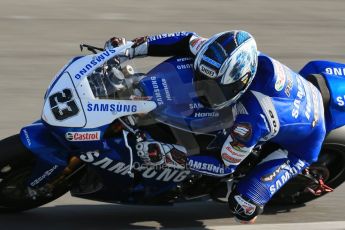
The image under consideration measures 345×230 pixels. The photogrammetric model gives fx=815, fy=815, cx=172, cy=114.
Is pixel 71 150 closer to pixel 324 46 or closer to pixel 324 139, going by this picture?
pixel 324 139

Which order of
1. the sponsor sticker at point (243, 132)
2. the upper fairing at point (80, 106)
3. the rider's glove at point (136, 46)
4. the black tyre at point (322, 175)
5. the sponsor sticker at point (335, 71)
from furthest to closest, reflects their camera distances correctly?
the sponsor sticker at point (335, 71), the black tyre at point (322, 175), the rider's glove at point (136, 46), the sponsor sticker at point (243, 132), the upper fairing at point (80, 106)

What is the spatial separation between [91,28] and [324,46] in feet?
9.31

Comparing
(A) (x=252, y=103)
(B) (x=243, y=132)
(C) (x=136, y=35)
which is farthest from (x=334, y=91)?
(C) (x=136, y=35)

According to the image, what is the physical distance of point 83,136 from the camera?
5.04 metres

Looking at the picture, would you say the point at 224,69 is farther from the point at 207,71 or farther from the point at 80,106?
the point at 80,106

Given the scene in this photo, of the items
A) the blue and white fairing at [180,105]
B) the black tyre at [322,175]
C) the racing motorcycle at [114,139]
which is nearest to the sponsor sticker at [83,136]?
the racing motorcycle at [114,139]

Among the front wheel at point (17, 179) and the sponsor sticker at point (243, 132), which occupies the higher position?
the sponsor sticker at point (243, 132)

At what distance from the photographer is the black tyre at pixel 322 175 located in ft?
19.9

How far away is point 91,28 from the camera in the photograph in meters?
9.92

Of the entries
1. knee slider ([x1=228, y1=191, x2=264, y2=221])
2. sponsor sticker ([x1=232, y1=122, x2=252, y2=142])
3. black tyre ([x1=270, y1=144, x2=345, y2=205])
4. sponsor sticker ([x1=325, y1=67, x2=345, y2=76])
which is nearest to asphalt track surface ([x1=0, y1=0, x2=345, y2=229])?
black tyre ([x1=270, y1=144, x2=345, y2=205])

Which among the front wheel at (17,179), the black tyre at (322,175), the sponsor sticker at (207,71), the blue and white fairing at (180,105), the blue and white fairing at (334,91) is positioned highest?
the sponsor sticker at (207,71)

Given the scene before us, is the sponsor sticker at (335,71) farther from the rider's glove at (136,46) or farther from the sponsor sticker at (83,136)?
the sponsor sticker at (83,136)

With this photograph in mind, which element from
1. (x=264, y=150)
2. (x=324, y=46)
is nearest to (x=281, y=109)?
(x=264, y=150)

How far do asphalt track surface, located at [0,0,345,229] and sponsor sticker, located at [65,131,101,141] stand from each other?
2.99 feet
